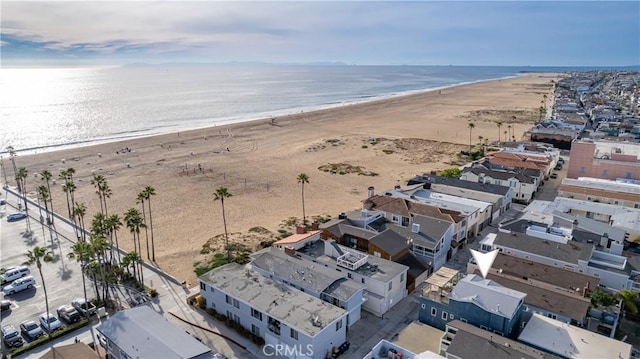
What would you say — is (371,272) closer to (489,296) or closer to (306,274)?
(306,274)

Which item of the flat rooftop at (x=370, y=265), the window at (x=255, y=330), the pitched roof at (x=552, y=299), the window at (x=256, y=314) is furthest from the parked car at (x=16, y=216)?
the pitched roof at (x=552, y=299)

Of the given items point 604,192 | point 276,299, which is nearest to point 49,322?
point 276,299

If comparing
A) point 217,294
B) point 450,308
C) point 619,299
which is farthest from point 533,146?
point 217,294

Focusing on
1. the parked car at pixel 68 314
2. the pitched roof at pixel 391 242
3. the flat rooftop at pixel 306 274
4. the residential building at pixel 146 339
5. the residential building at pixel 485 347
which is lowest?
the parked car at pixel 68 314

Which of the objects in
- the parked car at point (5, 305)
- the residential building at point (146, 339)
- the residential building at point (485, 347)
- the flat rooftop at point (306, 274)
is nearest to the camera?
the residential building at point (485, 347)

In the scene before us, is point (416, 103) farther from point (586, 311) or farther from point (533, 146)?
point (586, 311)

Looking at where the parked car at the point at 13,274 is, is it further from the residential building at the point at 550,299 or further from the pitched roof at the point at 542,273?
the pitched roof at the point at 542,273
